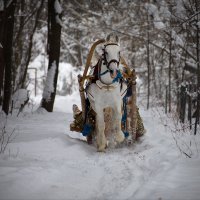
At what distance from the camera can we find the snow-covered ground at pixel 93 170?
143 inches

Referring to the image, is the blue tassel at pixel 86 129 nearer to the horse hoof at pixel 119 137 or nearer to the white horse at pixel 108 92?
the white horse at pixel 108 92

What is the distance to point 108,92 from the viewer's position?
228 inches

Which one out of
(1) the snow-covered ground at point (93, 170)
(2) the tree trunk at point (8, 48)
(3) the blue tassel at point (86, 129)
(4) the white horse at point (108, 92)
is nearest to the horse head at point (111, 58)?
(4) the white horse at point (108, 92)

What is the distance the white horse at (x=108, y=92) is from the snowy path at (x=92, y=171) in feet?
1.29

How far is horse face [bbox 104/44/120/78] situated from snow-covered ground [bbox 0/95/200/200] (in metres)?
1.55

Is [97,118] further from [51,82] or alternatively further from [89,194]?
[51,82]

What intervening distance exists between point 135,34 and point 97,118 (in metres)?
9.04

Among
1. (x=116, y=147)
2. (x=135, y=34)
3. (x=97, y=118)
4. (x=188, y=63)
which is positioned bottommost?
(x=116, y=147)

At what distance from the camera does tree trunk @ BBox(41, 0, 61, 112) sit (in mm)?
11844

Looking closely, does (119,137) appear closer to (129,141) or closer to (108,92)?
(129,141)

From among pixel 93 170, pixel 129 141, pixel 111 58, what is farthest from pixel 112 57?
pixel 129 141

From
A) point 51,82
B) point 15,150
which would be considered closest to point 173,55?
point 51,82

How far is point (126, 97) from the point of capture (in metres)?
6.69

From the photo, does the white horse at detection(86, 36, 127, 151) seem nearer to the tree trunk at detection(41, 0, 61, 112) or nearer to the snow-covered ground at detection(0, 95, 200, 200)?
the snow-covered ground at detection(0, 95, 200, 200)
